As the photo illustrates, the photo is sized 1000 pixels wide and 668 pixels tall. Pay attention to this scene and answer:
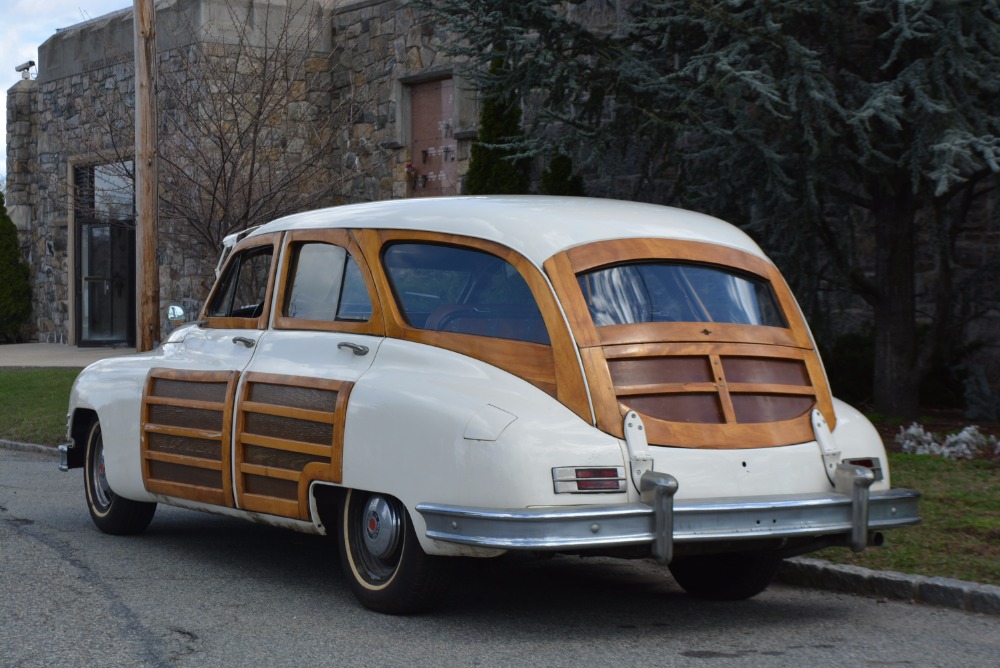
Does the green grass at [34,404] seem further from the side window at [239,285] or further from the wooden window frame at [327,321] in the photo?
the wooden window frame at [327,321]

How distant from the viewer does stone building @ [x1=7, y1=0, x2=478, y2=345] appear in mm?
18609

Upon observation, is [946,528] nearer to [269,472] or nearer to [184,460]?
[269,472]

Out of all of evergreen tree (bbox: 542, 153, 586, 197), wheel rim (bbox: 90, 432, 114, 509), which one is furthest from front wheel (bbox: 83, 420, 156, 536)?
evergreen tree (bbox: 542, 153, 586, 197)

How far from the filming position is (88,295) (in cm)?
2636

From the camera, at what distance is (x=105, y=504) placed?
338 inches

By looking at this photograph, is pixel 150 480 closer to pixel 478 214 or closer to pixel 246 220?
pixel 478 214

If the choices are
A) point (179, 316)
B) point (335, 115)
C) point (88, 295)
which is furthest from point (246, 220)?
point (88, 295)

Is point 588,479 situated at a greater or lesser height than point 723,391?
lesser

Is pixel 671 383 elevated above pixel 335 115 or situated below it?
below

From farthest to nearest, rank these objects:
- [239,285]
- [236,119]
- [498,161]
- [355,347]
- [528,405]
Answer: [236,119], [498,161], [239,285], [355,347], [528,405]

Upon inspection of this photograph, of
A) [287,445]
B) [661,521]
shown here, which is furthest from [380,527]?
[661,521]

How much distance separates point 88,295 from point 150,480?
64.6 feet

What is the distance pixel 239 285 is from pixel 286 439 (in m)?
1.86

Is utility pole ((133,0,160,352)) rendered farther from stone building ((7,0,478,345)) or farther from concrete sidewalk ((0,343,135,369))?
concrete sidewalk ((0,343,135,369))
